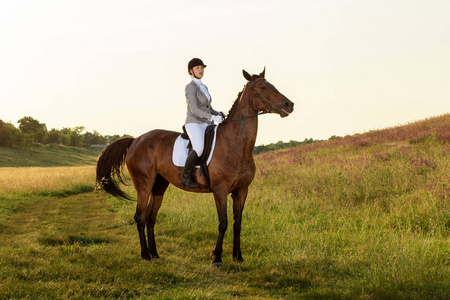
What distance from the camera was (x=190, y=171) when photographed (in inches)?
273

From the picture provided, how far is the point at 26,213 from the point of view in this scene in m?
13.4

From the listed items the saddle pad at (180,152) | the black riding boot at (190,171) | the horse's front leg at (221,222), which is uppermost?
the saddle pad at (180,152)

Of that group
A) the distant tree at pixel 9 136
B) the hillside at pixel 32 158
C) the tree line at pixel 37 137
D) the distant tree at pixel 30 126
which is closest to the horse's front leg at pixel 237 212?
the tree line at pixel 37 137

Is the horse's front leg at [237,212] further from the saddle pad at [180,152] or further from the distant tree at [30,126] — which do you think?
the distant tree at [30,126]

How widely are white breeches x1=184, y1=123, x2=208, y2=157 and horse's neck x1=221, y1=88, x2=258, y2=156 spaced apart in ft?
1.86

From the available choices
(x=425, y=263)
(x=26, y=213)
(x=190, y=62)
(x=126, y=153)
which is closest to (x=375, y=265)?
(x=425, y=263)

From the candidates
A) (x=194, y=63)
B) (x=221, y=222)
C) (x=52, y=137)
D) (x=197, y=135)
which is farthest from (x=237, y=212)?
(x=52, y=137)

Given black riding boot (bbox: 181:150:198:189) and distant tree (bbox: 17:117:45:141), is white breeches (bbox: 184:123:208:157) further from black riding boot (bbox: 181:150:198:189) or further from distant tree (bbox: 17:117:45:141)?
distant tree (bbox: 17:117:45:141)

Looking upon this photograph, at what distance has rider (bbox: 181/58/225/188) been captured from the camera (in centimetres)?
686

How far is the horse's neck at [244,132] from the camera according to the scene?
6.69 metres

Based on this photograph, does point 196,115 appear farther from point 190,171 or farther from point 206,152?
point 190,171

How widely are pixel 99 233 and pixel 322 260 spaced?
5788 millimetres

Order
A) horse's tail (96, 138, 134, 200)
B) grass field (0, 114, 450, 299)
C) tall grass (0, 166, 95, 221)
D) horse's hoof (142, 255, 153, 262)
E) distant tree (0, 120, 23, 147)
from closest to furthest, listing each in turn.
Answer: grass field (0, 114, 450, 299), horse's hoof (142, 255, 153, 262), horse's tail (96, 138, 134, 200), tall grass (0, 166, 95, 221), distant tree (0, 120, 23, 147)

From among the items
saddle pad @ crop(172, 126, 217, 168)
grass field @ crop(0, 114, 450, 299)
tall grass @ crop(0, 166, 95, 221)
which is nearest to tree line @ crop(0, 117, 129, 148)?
tall grass @ crop(0, 166, 95, 221)
